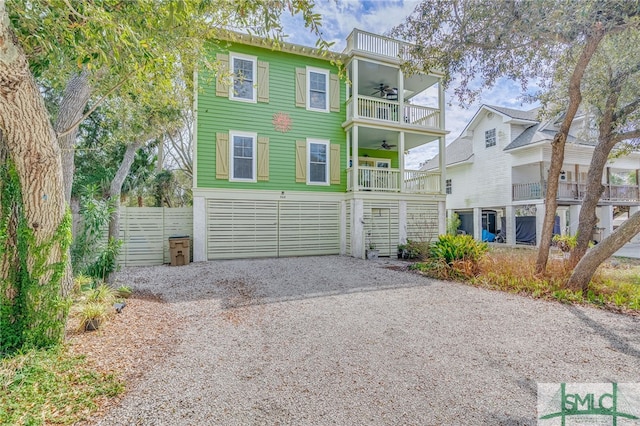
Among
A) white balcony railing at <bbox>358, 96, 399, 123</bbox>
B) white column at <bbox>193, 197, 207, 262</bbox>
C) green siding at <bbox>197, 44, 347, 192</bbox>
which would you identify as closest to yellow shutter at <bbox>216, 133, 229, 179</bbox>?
green siding at <bbox>197, 44, 347, 192</bbox>

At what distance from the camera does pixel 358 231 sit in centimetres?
1068

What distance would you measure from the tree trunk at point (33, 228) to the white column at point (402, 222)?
9945mm

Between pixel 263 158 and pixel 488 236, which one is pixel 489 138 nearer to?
pixel 488 236

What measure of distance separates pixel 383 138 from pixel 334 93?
279 cm

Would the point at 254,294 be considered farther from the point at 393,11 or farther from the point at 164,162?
the point at 164,162

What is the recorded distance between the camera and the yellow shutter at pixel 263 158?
1056 cm

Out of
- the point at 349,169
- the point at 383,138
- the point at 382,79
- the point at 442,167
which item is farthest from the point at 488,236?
the point at 382,79

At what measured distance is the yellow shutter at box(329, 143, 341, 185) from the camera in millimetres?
11523

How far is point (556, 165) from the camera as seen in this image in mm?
6762

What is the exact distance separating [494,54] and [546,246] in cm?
440

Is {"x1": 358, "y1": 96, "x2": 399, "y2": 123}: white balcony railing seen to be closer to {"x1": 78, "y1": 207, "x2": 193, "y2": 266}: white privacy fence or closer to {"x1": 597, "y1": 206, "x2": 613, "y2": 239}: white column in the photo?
{"x1": 78, "y1": 207, "x2": 193, "y2": 266}: white privacy fence

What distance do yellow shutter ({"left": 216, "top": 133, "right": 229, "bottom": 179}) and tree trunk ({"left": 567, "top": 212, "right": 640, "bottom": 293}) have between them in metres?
9.56

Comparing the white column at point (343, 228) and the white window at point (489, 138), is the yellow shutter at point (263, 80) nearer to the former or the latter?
the white column at point (343, 228)

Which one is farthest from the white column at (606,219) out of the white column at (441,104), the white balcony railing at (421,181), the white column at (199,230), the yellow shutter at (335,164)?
the white column at (199,230)
